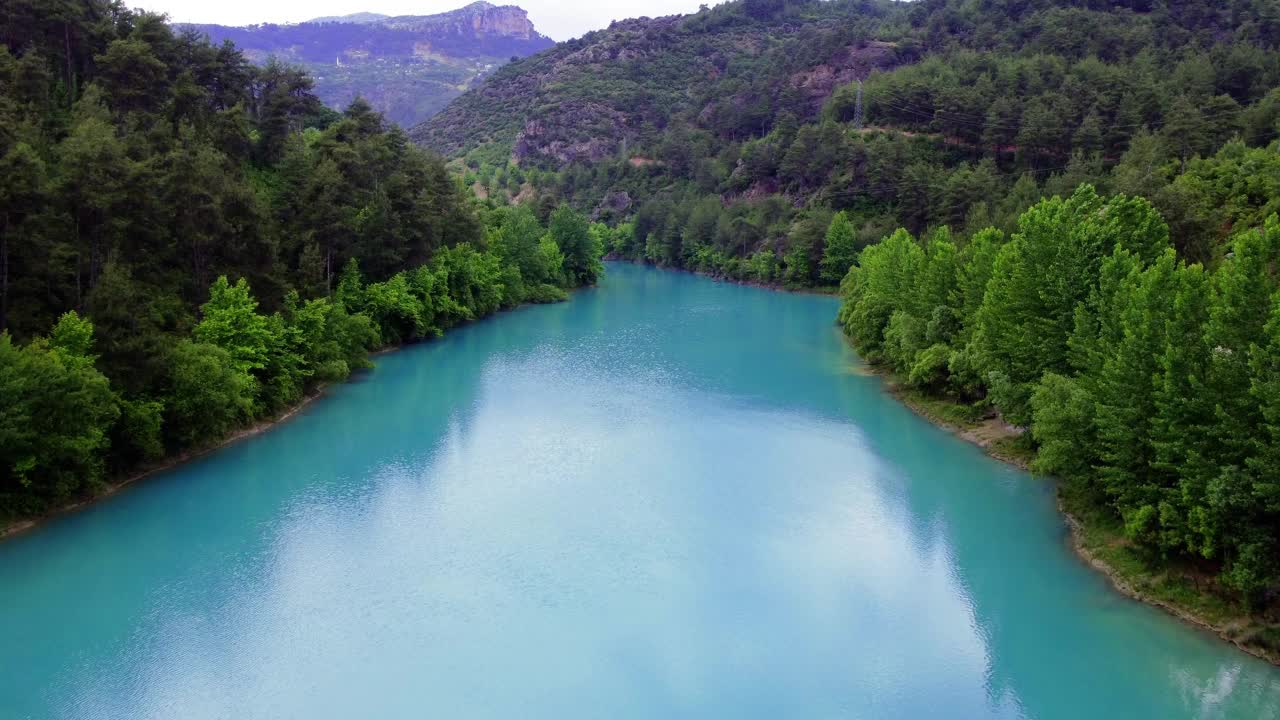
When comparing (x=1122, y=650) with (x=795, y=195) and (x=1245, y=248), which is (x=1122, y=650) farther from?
(x=795, y=195)

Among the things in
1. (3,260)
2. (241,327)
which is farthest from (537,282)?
(3,260)

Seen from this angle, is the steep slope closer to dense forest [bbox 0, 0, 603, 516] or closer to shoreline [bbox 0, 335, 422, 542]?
dense forest [bbox 0, 0, 603, 516]

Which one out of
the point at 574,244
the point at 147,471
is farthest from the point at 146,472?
the point at 574,244

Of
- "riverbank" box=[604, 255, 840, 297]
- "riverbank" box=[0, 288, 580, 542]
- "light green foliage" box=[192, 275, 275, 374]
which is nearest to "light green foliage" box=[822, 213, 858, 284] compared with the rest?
"riverbank" box=[604, 255, 840, 297]

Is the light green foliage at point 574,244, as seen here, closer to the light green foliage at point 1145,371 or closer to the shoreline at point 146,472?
the shoreline at point 146,472

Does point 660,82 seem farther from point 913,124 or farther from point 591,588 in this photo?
point 591,588

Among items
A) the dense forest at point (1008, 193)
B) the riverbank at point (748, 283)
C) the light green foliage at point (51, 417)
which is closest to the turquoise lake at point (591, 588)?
the light green foliage at point (51, 417)
